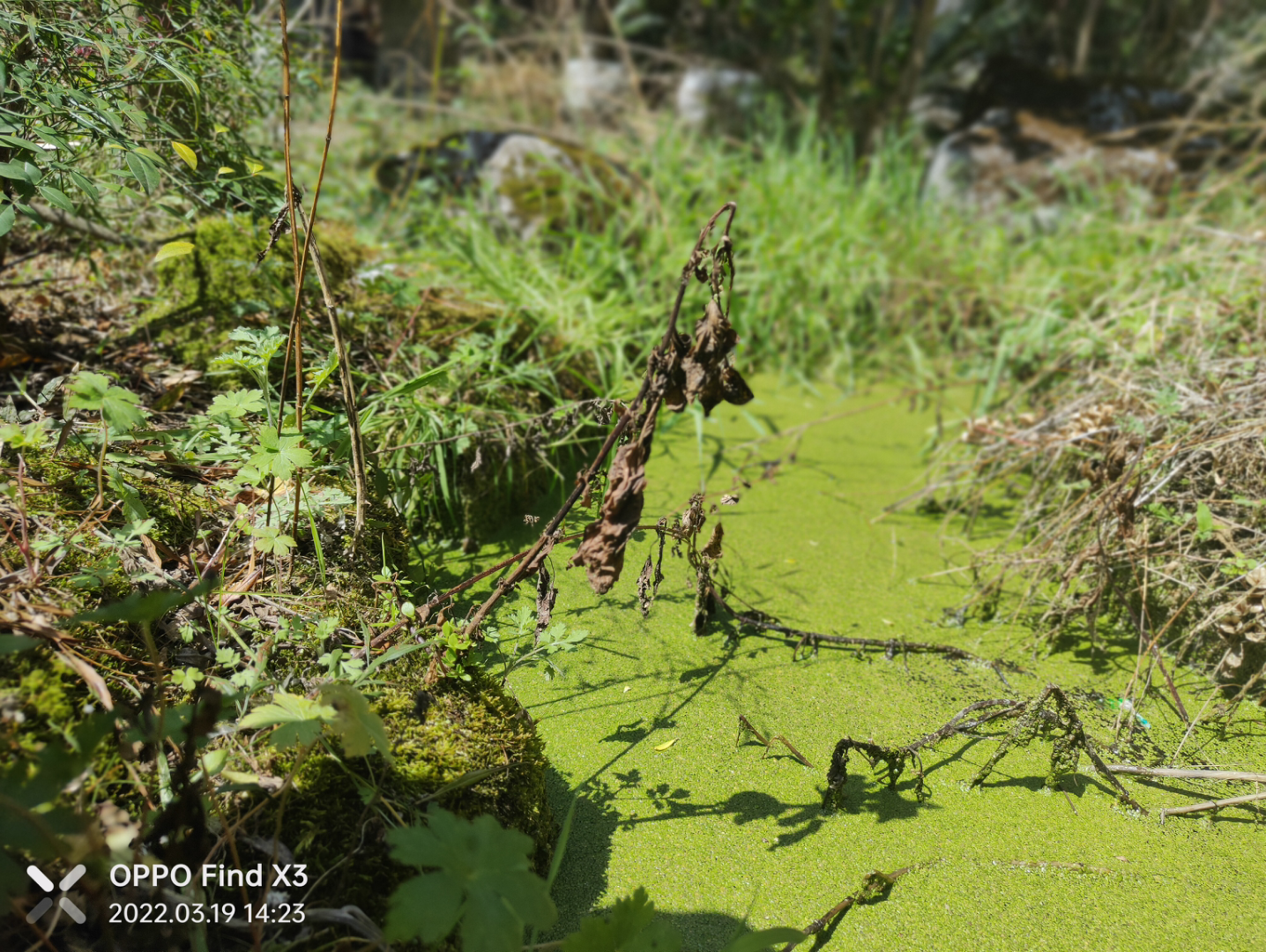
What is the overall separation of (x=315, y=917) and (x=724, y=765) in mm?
606

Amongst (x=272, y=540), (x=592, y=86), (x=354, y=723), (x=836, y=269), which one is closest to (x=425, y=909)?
(x=354, y=723)

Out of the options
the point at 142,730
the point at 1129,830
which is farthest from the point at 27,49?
the point at 1129,830

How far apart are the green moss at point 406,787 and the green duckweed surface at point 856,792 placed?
0.42 feet

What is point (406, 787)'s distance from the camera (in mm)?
958

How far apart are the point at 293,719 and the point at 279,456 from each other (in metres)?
0.39

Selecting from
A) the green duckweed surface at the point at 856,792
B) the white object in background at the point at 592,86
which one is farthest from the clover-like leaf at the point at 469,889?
the white object in background at the point at 592,86

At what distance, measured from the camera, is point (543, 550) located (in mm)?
1132

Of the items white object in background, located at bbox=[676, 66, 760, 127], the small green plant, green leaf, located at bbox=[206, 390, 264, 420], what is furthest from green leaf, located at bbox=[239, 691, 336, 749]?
white object in background, located at bbox=[676, 66, 760, 127]

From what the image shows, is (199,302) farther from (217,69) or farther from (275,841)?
(275,841)

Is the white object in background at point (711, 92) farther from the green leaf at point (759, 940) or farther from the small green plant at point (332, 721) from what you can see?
the green leaf at point (759, 940)

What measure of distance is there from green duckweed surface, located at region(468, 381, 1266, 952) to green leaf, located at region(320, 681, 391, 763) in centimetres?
36

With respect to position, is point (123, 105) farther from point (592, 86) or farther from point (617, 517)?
point (592, 86)

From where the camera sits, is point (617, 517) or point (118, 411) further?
point (617, 517)

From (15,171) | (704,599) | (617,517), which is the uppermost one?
(15,171)
